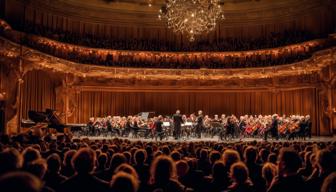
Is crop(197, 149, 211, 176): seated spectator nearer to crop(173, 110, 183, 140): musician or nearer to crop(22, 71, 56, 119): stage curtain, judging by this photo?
crop(173, 110, 183, 140): musician

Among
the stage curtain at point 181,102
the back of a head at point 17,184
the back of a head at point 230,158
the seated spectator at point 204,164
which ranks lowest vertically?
the seated spectator at point 204,164

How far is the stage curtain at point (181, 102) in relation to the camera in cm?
2661

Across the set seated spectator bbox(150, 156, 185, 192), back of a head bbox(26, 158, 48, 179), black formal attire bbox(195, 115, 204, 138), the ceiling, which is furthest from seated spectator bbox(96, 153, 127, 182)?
the ceiling

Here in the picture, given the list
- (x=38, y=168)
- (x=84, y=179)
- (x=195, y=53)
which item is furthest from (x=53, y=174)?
(x=195, y=53)

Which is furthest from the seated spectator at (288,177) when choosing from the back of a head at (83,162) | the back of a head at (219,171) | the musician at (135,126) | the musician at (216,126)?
the musician at (135,126)

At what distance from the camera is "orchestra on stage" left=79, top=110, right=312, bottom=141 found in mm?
17219

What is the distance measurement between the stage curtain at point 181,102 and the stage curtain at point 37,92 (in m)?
2.58

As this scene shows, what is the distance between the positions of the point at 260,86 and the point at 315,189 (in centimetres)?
2369

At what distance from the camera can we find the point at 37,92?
23328 millimetres

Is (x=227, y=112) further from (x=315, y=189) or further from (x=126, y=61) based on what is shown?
(x=315, y=189)

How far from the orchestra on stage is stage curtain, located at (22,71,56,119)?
15.5 ft

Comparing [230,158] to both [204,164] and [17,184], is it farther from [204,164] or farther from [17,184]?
[17,184]

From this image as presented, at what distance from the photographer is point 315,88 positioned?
2367 centimetres

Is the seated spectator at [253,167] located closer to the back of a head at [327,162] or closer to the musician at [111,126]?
the back of a head at [327,162]
